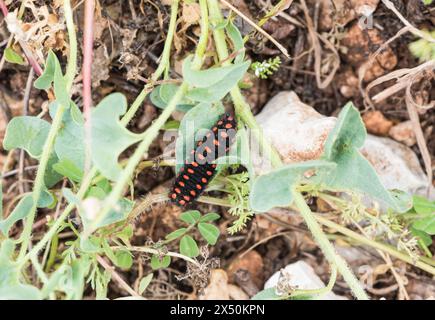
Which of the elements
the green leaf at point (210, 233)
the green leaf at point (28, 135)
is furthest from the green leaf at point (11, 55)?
the green leaf at point (210, 233)

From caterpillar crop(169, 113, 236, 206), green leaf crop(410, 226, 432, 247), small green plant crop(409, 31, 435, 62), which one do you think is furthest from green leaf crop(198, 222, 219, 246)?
small green plant crop(409, 31, 435, 62)

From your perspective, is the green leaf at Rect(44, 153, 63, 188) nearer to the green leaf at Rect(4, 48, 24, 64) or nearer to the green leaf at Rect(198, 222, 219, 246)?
the green leaf at Rect(4, 48, 24, 64)

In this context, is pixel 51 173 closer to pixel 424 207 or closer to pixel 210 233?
pixel 210 233

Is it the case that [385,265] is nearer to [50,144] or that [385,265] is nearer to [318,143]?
[318,143]

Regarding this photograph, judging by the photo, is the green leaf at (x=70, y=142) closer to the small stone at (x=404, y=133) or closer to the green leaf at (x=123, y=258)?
the green leaf at (x=123, y=258)

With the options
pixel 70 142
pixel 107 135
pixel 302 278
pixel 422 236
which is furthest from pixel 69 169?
pixel 422 236
